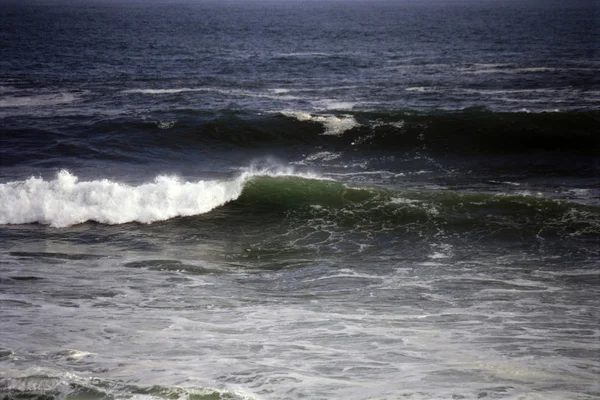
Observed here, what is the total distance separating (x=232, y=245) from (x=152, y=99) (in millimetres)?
18144

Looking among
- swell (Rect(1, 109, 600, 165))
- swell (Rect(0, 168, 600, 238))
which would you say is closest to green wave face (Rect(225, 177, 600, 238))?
swell (Rect(0, 168, 600, 238))

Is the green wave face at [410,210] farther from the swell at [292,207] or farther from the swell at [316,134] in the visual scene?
the swell at [316,134]

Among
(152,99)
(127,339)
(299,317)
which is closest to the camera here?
(127,339)

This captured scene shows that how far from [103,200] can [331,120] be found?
11.3 m

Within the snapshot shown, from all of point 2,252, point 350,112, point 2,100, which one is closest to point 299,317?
point 2,252

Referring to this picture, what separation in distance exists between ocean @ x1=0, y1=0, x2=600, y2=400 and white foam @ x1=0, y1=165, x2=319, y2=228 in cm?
5

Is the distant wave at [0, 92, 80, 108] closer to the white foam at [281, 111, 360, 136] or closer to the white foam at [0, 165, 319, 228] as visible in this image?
the white foam at [281, 111, 360, 136]

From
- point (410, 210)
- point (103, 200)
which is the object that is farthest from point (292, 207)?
point (103, 200)

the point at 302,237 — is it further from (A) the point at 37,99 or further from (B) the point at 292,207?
(A) the point at 37,99

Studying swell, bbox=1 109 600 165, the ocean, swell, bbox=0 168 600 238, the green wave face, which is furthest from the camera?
swell, bbox=1 109 600 165

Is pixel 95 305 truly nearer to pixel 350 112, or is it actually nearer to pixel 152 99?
pixel 350 112

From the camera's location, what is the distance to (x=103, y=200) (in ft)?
60.7

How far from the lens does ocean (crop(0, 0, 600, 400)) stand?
9336 millimetres

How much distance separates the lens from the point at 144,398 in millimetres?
8320
